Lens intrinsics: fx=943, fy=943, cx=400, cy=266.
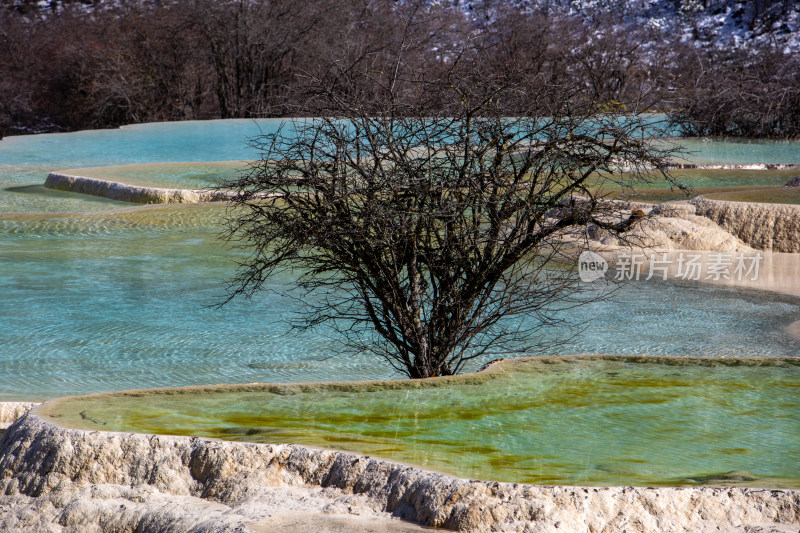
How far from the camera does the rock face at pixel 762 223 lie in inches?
360

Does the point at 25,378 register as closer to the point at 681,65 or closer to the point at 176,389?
the point at 176,389

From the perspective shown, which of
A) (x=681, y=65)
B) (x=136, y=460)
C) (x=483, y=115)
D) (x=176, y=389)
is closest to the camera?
(x=136, y=460)

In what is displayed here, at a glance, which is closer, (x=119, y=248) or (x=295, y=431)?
(x=295, y=431)

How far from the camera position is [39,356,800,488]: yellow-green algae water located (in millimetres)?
3221

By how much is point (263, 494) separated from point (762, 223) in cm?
739

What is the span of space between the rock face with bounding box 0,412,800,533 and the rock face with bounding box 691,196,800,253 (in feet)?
22.8

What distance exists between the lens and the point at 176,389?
4273 millimetres

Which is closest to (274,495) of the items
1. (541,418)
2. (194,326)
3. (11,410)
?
(541,418)

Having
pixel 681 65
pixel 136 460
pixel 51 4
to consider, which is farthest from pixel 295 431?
pixel 51 4

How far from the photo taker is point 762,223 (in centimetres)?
925

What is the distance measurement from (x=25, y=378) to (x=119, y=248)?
4.37 m

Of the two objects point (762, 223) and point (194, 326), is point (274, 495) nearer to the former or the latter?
point (194, 326)

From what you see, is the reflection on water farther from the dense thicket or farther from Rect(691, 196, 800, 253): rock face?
the dense thicket

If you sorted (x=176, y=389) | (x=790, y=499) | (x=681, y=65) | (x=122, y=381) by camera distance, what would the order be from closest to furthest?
(x=790, y=499)
(x=176, y=389)
(x=122, y=381)
(x=681, y=65)
